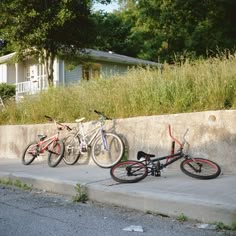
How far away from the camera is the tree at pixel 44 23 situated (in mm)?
16391

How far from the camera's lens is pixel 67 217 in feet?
20.1

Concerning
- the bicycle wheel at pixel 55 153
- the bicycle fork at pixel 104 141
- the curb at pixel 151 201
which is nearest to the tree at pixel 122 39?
the bicycle wheel at pixel 55 153

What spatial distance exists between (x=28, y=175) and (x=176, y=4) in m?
20.6

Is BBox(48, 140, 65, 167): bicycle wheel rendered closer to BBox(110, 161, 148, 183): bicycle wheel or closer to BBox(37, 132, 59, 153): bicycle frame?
BBox(37, 132, 59, 153): bicycle frame

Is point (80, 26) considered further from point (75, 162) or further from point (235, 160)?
point (235, 160)

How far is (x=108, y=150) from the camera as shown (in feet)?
32.9

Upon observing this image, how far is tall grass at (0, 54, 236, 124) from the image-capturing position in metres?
9.13

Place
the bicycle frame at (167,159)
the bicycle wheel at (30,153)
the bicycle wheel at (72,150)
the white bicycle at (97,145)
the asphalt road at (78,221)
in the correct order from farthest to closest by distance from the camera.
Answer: the bicycle wheel at (30,153), the bicycle wheel at (72,150), the white bicycle at (97,145), the bicycle frame at (167,159), the asphalt road at (78,221)

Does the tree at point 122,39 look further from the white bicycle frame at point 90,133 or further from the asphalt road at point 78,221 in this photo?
the asphalt road at point 78,221

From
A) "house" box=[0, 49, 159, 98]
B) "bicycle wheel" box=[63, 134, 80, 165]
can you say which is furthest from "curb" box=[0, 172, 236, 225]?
"house" box=[0, 49, 159, 98]

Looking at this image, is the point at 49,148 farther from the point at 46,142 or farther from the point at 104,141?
the point at 104,141

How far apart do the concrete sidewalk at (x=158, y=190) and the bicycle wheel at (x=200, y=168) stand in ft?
0.35

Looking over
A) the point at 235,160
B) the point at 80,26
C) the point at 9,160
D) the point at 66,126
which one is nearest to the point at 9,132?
the point at 9,160

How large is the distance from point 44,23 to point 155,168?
33.0ft
